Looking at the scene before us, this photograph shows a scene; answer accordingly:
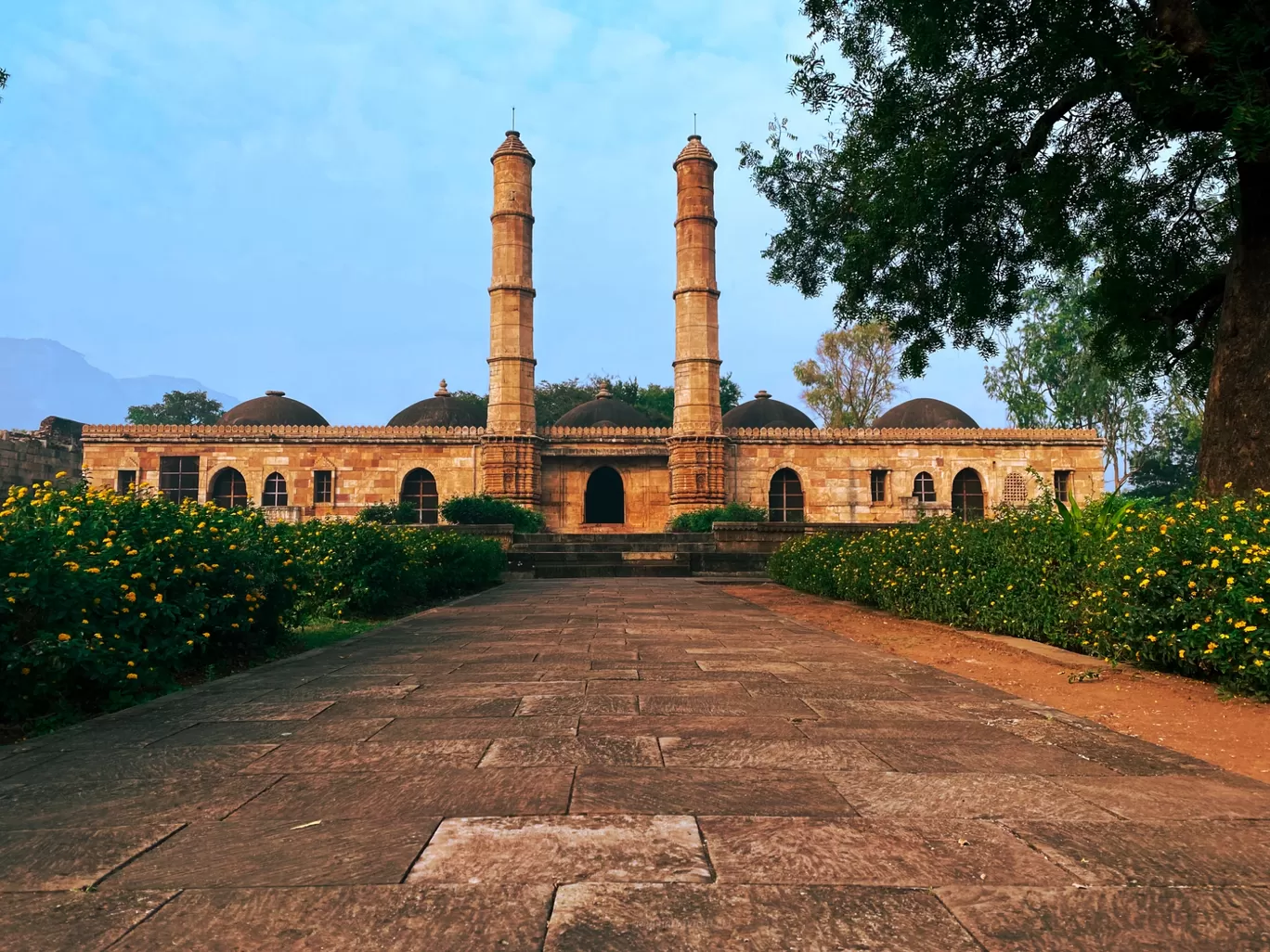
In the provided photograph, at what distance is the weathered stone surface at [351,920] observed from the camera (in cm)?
161

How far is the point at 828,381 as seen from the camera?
38.5 meters

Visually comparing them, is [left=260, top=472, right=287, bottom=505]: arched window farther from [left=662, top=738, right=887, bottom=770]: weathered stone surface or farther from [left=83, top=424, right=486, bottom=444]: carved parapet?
[left=662, top=738, right=887, bottom=770]: weathered stone surface

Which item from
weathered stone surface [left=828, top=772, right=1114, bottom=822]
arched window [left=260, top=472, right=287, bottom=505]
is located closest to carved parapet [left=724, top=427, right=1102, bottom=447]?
arched window [left=260, top=472, right=287, bottom=505]

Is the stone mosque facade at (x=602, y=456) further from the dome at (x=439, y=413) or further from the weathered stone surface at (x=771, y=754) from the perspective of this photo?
the weathered stone surface at (x=771, y=754)

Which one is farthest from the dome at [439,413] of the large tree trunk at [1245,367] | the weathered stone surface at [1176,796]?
the weathered stone surface at [1176,796]

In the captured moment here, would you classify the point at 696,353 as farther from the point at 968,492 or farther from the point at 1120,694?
the point at 1120,694

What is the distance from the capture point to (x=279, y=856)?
81.7 inches

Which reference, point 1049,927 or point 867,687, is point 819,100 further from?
point 1049,927

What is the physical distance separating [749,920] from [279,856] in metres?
1.21

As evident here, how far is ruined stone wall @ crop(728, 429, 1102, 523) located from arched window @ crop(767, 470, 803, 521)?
217 millimetres

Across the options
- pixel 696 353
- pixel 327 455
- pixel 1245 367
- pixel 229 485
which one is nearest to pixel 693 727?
pixel 1245 367

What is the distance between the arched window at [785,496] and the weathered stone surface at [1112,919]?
2435 centimetres

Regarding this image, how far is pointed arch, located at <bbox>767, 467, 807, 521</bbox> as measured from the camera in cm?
2620

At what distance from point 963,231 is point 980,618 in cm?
505
